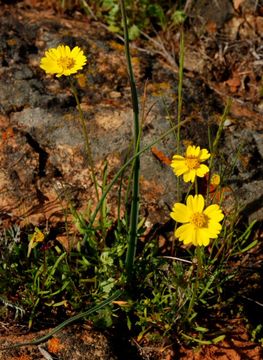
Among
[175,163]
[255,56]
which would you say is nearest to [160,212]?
[175,163]

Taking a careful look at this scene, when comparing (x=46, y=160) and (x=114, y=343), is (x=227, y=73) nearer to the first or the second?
(x=46, y=160)

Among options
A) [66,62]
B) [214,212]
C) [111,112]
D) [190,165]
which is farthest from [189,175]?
[111,112]

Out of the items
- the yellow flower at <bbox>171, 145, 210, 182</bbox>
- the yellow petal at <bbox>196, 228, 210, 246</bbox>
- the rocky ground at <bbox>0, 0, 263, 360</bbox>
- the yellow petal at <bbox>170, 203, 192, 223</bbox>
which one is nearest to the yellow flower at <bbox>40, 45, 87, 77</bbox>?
the rocky ground at <bbox>0, 0, 263, 360</bbox>

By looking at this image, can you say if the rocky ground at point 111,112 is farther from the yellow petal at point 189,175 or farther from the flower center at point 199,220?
the flower center at point 199,220

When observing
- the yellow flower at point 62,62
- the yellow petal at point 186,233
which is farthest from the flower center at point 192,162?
the yellow flower at point 62,62

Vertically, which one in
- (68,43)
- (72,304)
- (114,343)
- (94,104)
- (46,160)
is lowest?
(114,343)

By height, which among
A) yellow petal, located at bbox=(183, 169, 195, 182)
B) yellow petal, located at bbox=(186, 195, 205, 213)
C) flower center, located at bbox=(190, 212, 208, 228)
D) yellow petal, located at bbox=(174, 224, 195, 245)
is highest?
yellow petal, located at bbox=(183, 169, 195, 182)

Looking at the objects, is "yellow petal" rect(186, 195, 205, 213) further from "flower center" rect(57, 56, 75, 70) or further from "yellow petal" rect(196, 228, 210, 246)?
"flower center" rect(57, 56, 75, 70)
